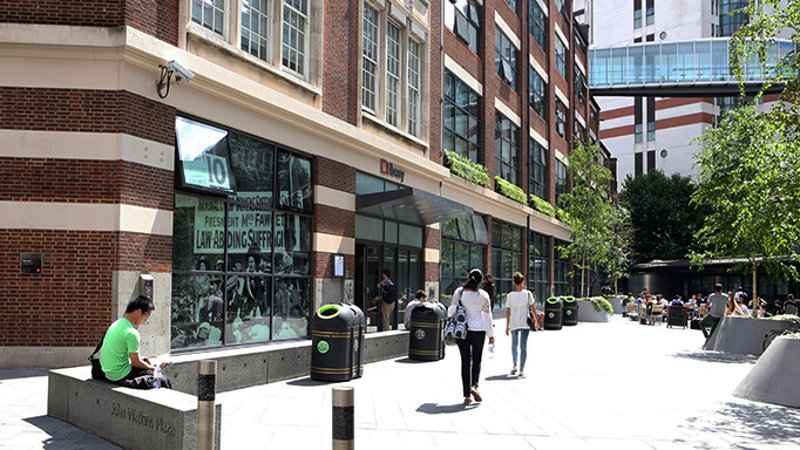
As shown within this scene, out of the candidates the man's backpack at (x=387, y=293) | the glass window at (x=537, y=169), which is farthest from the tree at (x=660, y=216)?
the man's backpack at (x=387, y=293)

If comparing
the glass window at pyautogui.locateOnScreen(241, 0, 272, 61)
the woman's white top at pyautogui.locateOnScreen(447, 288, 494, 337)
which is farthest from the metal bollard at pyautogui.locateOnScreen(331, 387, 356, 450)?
the glass window at pyautogui.locateOnScreen(241, 0, 272, 61)

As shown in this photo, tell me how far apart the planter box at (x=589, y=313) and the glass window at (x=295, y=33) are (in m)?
23.0

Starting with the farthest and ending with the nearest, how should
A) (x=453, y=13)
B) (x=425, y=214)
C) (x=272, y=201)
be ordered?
(x=453, y=13) < (x=425, y=214) < (x=272, y=201)

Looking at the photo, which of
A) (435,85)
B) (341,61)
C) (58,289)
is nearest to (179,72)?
(58,289)

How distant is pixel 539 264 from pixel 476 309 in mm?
28703

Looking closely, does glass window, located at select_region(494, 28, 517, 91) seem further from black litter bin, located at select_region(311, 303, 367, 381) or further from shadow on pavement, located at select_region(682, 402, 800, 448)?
shadow on pavement, located at select_region(682, 402, 800, 448)

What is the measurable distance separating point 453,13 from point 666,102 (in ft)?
156

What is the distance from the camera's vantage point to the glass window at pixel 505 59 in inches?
1225

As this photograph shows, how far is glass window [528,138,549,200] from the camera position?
36.0 meters

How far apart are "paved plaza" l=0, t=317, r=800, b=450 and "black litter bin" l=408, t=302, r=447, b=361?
450 mm

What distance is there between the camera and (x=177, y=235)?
505 inches

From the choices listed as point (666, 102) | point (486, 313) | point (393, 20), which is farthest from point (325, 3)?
point (666, 102)

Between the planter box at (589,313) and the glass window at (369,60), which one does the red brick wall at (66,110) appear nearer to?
the glass window at (369,60)

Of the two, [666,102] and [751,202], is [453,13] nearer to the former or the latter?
[751,202]
